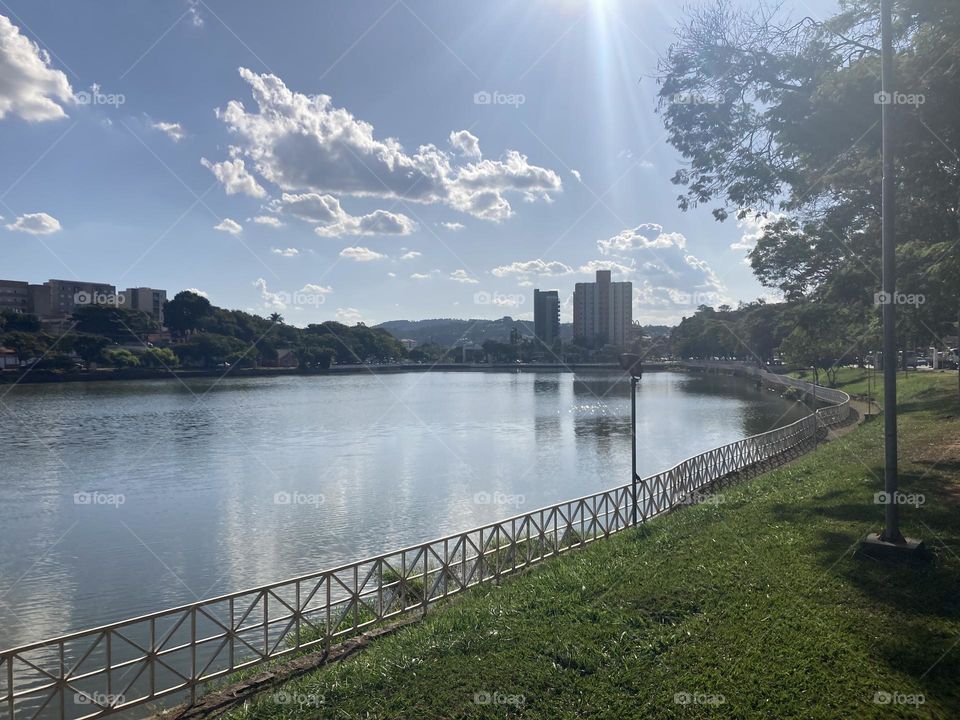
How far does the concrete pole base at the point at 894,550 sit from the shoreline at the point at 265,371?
110383 millimetres

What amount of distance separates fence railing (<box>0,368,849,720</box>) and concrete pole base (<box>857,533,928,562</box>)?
6.15 m

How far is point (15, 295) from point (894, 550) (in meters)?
185

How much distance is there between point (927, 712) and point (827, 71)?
665 inches

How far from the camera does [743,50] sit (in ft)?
62.8

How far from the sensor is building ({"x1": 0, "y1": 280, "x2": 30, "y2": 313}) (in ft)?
501

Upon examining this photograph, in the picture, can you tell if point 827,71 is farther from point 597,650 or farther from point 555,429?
point 555,429

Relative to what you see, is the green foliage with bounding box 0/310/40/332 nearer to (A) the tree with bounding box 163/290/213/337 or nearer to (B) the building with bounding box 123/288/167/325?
(A) the tree with bounding box 163/290/213/337

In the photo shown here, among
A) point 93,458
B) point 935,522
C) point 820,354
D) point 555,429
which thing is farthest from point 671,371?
point 935,522

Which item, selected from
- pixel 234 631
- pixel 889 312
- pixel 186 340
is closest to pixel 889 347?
pixel 889 312

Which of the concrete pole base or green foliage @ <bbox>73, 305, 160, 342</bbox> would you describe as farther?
green foliage @ <bbox>73, 305, 160, 342</bbox>

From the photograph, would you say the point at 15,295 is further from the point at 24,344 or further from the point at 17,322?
the point at 24,344

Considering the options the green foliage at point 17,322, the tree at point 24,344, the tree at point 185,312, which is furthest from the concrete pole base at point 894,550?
the tree at point 185,312

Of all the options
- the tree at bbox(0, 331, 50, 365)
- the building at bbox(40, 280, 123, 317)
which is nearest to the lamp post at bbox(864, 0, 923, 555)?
the tree at bbox(0, 331, 50, 365)

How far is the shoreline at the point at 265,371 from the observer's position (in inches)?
3900
